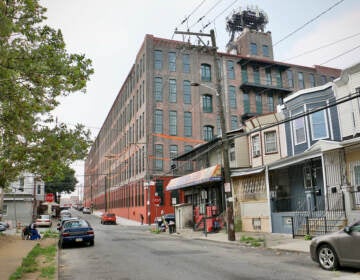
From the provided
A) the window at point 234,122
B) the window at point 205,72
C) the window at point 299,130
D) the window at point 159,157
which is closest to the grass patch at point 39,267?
the window at point 299,130

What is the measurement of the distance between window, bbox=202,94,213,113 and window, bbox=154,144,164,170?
8.92 metres

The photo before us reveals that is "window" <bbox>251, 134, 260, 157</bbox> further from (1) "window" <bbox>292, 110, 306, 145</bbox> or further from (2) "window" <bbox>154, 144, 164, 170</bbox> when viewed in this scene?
(2) "window" <bbox>154, 144, 164, 170</bbox>

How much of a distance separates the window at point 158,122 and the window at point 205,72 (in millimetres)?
8824

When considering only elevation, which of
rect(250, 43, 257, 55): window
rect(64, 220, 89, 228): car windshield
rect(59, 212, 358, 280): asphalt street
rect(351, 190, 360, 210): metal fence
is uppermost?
rect(250, 43, 257, 55): window

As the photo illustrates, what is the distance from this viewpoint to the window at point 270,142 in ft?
82.8

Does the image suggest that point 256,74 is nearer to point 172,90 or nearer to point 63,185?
point 172,90

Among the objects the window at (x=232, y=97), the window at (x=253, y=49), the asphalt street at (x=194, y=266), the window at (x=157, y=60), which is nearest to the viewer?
the asphalt street at (x=194, y=266)

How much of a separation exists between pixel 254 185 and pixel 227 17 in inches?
1812

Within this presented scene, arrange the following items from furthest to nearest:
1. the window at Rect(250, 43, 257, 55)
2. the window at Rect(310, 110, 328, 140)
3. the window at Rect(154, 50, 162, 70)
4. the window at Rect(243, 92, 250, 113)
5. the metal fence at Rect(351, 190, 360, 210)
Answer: the window at Rect(250, 43, 257, 55), the window at Rect(243, 92, 250, 113), the window at Rect(154, 50, 162, 70), the window at Rect(310, 110, 328, 140), the metal fence at Rect(351, 190, 360, 210)

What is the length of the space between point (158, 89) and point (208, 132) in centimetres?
942

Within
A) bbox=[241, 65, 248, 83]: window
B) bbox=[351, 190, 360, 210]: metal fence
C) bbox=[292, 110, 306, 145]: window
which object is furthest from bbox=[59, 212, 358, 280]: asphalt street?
bbox=[241, 65, 248, 83]: window

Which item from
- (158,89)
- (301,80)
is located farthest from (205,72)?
(301,80)

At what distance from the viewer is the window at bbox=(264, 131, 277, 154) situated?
25234 millimetres

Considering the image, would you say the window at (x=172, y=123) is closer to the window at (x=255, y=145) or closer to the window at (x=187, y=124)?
the window at (x=187, y=124)
